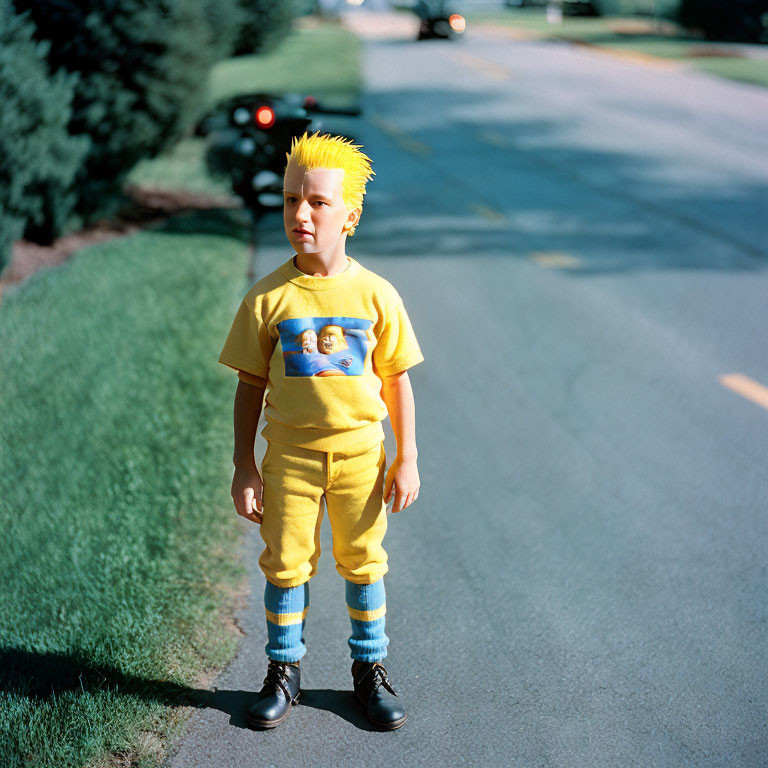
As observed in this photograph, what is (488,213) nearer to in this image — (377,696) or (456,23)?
(456,23)

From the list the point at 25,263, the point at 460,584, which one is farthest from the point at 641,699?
the point at 25,263

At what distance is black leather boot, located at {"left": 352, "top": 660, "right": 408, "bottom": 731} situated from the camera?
9.57 feet

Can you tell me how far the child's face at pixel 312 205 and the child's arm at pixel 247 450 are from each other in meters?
0.50

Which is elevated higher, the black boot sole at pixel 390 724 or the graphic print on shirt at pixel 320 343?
the graphic print on shirt at pixel 320 343

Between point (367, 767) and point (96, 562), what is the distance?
62.5 inches

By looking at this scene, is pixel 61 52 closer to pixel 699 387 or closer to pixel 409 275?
pixel 409 275

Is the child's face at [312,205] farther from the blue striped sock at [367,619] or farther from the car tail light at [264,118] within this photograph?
the blue striped sock at [367,619]

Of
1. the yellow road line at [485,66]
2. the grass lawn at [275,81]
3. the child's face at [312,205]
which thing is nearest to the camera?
the child's face at [312,205]

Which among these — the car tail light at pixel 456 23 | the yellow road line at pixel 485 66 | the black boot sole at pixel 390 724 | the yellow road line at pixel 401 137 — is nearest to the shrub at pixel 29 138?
the car tail light at pixel 456 23

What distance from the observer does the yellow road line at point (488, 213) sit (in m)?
10.6

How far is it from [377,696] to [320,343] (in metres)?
1.22

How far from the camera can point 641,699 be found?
3100 millimetres

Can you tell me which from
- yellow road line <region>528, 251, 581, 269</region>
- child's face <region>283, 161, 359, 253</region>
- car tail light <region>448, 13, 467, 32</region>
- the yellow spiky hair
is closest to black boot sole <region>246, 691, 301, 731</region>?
child's face <region>283, 161, 359, 253</region>

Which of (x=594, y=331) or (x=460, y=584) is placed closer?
(x=460, y=584)
